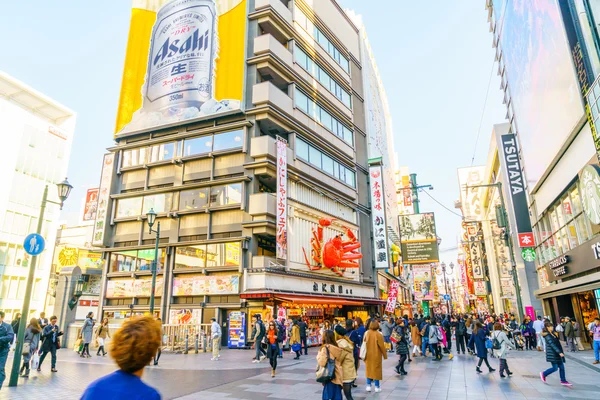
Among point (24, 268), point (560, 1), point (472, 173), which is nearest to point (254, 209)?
point (560, 1)

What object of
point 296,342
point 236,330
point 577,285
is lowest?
point 296,342

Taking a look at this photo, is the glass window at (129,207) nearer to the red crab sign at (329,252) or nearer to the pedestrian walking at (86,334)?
the pedestrian walking at (86,334)

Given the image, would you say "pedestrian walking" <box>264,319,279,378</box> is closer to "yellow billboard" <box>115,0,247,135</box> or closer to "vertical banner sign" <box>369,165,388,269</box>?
"yellow billboard" <box>115,0,247,135</box>

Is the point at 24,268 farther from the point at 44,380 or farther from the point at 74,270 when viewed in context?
the point at 44,380

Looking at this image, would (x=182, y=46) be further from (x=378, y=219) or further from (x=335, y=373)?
(x=335, y=373)

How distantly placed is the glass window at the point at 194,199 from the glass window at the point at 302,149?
7422 millimetres

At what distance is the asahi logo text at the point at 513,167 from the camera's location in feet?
99.7

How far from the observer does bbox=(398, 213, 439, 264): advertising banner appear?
130 ft

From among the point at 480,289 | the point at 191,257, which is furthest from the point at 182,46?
the point at 480,289

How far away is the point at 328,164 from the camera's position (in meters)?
32.4

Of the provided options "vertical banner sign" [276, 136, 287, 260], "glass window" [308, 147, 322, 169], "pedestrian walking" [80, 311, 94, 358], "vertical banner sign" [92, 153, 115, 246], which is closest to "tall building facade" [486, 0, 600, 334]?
"glass window" [308, 147, 322, 169]

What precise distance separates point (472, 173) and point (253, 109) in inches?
2468

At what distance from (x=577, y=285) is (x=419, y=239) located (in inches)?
851

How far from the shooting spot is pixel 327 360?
6.74m
